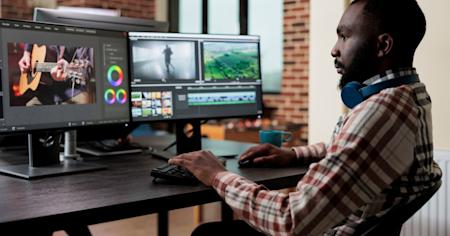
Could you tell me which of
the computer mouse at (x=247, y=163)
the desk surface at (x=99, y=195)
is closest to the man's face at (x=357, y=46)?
the desk surface at (x=99, y=195)

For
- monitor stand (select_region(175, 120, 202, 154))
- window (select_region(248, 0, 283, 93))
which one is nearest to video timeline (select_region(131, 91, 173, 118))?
monitor stand (select_region(175, 120, 202, 154))

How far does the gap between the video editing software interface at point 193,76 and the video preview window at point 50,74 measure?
200mm

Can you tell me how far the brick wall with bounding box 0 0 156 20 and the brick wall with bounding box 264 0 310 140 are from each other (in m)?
2.00

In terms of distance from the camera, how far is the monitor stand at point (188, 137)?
2.27 m

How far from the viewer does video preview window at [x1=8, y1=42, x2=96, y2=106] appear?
5.78 feet

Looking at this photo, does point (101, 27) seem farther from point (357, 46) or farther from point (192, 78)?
point (357, 46)

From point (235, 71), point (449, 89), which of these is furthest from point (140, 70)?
point (449, 89)

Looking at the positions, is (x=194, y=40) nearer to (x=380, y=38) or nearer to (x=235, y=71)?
(x=235, y=71)

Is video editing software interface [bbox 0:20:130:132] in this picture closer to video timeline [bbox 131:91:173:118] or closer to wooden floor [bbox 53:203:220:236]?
video timeline [bbox 131:91:173:118]

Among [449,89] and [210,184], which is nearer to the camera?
[210,184]

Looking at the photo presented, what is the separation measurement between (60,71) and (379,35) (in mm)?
1036

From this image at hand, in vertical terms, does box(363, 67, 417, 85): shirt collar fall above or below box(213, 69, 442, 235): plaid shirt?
above

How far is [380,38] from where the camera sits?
55.3 inches

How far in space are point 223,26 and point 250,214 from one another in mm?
4983
